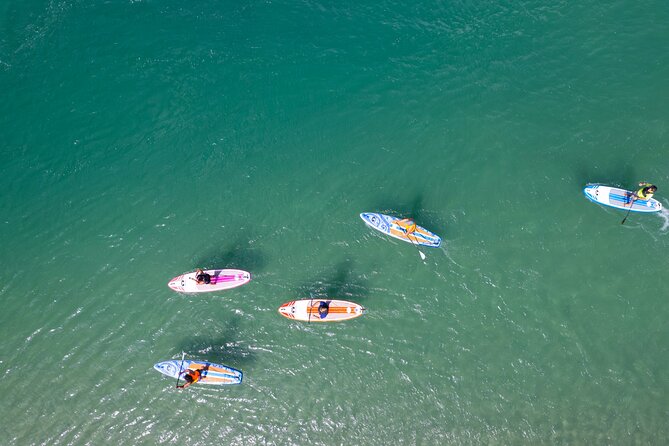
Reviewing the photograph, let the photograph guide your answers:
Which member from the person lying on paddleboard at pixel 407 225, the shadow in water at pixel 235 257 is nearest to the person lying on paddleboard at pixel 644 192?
the person lying on paddleboard at pixel 407 225

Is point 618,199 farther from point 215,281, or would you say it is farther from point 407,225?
point 215,281

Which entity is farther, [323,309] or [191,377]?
[323,309]

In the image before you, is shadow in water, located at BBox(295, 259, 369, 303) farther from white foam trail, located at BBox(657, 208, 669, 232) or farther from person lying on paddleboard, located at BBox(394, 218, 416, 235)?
white foam trail, located at BBox(657, 208, 669, 232)

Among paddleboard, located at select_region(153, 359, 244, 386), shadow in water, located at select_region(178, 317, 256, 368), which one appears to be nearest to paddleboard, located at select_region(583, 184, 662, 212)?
shadow in water, located at select_region(178, 317, 256, 368)

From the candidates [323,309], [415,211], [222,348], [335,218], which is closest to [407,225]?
[415,211]

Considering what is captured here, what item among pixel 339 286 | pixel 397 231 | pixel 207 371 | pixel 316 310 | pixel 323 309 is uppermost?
pixel 397 231

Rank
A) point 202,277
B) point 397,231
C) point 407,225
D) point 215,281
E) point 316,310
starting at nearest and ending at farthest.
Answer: point 316,310, point 202,277, point 215,281, point 407,225, point 397,231

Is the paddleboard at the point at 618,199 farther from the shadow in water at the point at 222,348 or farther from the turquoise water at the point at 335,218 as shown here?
the shadow in water at the point at 222,348
